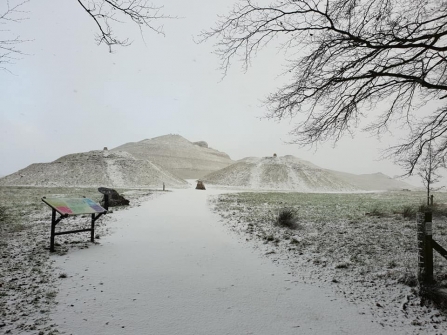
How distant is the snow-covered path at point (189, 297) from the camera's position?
3.29m

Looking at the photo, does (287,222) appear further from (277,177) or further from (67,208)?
(277,177)

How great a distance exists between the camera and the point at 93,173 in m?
52.6

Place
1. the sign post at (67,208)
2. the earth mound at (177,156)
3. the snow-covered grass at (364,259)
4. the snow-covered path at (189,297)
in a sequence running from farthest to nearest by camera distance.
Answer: the earth mound at (177,156), the sign post at (67,208), the snow-covered grass at (364,259), the snow-covered path at (189,297)

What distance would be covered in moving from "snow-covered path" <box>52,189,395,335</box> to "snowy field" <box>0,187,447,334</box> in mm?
16

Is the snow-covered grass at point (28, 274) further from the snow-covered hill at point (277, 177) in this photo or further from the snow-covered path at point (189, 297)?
the snow-covered hill at point (277, 177)

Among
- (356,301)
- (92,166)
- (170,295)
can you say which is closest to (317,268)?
(356,301)

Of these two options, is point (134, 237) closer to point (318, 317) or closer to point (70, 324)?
point (70, 324)

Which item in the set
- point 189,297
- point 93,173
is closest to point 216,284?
point 189,297

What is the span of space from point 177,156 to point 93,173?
7362cm

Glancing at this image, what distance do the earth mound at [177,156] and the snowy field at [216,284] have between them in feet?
336

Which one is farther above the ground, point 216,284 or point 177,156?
point 177,156

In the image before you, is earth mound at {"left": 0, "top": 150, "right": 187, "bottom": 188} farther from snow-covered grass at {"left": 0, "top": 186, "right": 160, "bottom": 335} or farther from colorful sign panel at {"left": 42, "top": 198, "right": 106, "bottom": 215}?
colorful sign panel at {"left": 42, "top": 198, "right": 106, "bottom": 215}

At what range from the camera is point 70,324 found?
3.25 m

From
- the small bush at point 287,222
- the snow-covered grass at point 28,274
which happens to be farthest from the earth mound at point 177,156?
the snow-covered grass at point 28,274
